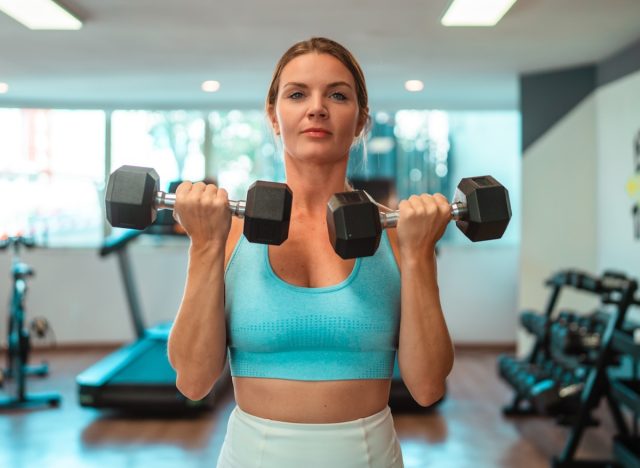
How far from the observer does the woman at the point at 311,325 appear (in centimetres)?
104

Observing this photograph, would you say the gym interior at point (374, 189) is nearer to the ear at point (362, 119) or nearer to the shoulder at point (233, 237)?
the shoulder at point (233, 237)

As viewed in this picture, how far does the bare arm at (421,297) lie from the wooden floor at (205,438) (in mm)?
2395

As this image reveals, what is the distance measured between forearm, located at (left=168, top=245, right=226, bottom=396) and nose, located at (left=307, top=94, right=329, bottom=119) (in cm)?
25

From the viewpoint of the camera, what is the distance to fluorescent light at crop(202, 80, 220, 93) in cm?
540

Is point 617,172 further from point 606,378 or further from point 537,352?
point 606,378

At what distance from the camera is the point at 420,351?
107cm

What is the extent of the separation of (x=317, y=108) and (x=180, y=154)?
562 cm

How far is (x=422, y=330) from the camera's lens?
1064 millimetres

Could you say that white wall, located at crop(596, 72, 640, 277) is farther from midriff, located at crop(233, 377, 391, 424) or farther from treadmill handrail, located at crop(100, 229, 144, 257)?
midriff, located at crop(233, 377, 391, 424)

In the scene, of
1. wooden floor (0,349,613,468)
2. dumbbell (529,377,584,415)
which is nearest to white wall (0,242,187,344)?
wooden floor (0,349,613,468)

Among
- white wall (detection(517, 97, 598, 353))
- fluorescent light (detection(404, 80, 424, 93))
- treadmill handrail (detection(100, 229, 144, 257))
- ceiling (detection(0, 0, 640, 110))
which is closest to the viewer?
ceiling (detection(0, 0, 640, 110))

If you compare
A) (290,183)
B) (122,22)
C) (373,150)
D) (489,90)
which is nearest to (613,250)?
(489,90)

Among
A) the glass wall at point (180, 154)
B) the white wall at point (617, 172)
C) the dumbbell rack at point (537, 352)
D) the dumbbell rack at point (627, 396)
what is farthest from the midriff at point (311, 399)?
the glass wall at point (180, 154)

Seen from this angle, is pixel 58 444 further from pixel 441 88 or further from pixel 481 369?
pixel 441 88
